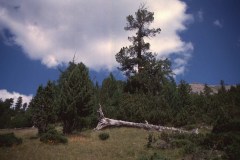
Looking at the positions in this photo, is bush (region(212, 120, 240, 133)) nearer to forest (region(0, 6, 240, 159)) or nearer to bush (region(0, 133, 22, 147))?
forest (region(0, 6, 240, 159))

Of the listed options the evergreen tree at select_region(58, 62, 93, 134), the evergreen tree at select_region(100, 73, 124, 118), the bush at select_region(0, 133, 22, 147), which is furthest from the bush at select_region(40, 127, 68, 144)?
the evergreen tree at select_region(100, 73, 124, 118)

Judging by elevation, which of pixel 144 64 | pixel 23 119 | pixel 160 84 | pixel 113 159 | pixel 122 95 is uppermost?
pixel 144 64

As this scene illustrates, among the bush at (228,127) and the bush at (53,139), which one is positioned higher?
the bush at (228,127)

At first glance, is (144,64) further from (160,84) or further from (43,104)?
(43,104)

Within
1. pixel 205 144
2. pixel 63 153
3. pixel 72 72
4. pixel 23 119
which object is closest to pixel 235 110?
pixel 205 144

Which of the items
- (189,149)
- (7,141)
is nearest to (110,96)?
(7,141)

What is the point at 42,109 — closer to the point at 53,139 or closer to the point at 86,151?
the point at 53,139

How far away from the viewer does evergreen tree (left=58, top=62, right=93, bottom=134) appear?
24.9 meters

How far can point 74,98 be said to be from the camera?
2500cm

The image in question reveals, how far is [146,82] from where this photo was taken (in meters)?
44.3

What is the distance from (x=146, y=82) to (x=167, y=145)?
2687cm

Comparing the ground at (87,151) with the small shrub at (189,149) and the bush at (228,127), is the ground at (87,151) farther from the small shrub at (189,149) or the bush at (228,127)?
the bush at (228,127)

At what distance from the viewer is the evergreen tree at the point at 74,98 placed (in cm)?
2491

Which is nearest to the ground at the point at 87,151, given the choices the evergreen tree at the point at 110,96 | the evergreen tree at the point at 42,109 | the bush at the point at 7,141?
the bush at the point at 7,141
